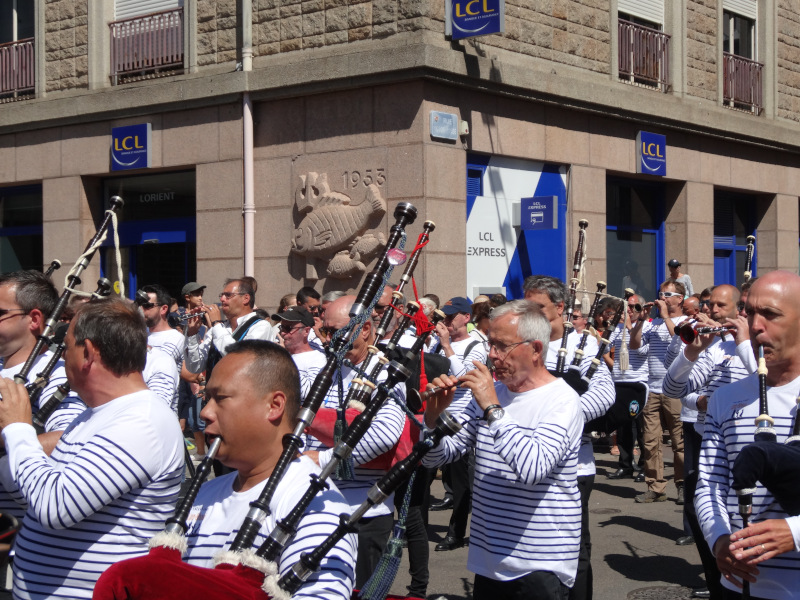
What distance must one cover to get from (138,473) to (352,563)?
2.82 ft

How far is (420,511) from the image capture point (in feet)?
21.9

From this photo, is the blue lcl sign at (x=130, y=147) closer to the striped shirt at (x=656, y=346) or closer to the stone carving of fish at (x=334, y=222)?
the stone carving of fish at (x=334, y=222)

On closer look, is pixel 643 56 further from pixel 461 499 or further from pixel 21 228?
pixel 21 228

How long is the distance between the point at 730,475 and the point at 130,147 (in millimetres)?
13153

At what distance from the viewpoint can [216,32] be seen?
1463cm

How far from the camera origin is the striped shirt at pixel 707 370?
6321 millimetres

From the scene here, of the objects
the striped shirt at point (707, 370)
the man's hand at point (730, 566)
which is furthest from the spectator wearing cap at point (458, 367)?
the man's hand at point (730, 566)

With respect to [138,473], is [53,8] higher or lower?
higher

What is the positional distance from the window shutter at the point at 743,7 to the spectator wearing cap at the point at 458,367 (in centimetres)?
1141

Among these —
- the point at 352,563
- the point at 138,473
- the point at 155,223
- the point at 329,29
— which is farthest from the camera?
the point at 155,223

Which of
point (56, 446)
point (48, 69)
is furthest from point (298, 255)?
point (56, 446)

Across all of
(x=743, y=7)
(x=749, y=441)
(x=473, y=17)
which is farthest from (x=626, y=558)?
(x=743, y=7)

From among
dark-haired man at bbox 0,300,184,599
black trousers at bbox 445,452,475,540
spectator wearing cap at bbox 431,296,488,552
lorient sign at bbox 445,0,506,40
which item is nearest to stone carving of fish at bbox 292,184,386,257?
lorient sign at bbox 445,0,506,40

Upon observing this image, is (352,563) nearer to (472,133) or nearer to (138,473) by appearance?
(138,473)
